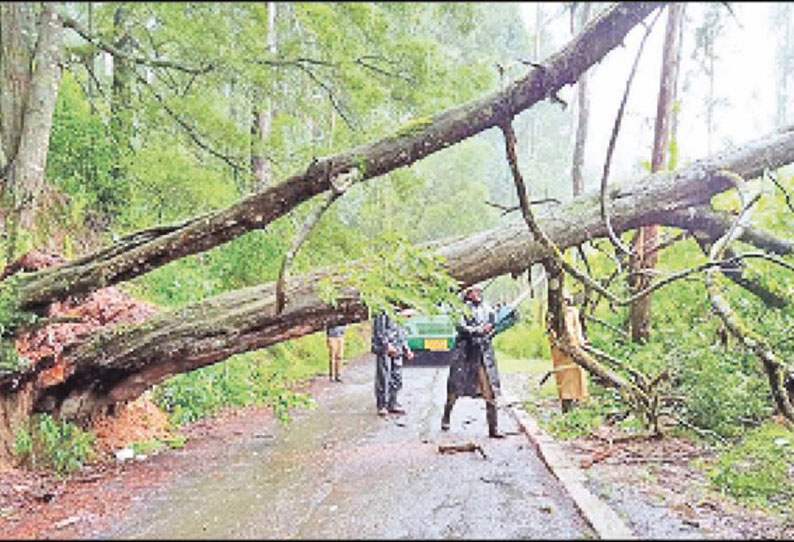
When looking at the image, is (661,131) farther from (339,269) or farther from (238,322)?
(238,322)

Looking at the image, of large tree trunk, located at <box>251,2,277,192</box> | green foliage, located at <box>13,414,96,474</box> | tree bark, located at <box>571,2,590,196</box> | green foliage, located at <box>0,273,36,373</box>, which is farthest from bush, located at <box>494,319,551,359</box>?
green foliage, located at <box>0,273,36,373</box>

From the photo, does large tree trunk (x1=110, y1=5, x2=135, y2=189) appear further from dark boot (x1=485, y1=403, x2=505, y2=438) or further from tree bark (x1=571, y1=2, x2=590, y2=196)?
tree bark (x1=571, y1=2, x2=590, y2=196)

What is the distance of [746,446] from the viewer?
25.5 ft

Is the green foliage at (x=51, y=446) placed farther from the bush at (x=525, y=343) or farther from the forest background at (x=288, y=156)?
the bush at (x=525, y=343)

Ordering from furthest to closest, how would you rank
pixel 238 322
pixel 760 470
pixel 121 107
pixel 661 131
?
pixel 661 131
pixel 121 107
pixel 238 322
pixel 760 470

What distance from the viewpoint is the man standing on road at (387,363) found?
1179 cm

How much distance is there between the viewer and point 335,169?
6.68 meters

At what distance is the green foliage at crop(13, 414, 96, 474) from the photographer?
7621mm

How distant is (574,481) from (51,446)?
191 inches

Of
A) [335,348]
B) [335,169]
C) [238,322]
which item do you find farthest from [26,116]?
[335,348]

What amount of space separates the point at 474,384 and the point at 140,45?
5.52m

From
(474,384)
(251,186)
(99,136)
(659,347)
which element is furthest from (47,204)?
(659,347)

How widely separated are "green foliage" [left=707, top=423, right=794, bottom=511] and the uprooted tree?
0.74 meters

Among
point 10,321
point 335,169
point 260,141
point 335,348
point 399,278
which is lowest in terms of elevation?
point 335,348
